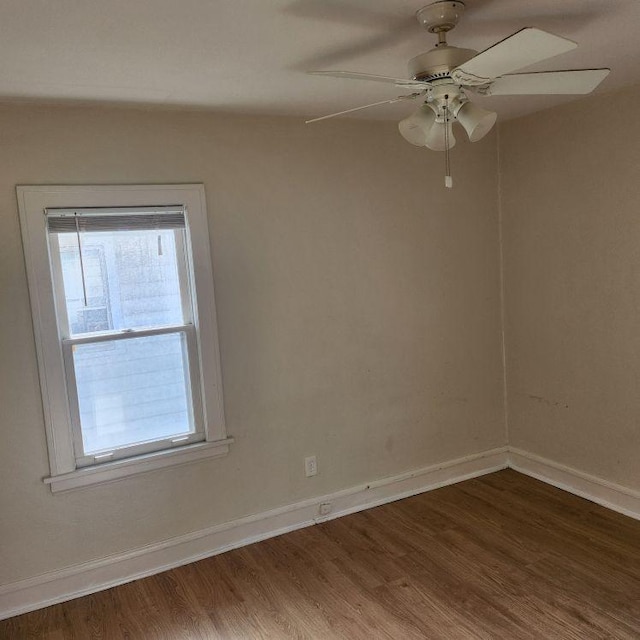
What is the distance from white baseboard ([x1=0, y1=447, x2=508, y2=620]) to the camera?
9.02 feet

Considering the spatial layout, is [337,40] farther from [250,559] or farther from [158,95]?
[250,559]

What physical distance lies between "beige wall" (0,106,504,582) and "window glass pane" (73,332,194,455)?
0.21 meters

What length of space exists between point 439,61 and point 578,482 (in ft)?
9.26

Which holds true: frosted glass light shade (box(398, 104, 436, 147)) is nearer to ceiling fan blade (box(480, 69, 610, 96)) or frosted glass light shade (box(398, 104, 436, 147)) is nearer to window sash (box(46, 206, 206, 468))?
ceiling fan blade (box(480, 69, 610, 96))

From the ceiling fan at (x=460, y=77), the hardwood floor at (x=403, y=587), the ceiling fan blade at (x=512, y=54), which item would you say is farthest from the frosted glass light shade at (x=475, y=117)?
the hardwood floor at (x=403, y=587)

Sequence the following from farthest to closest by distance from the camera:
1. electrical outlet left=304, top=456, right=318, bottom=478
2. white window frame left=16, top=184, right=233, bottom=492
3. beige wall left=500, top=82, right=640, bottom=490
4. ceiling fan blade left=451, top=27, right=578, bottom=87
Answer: electrical outlet left=304, top=456, right=318, bottom=478 < beige wall left=500, top=82, right=640, bottom=490 < white window frame left=16, top=184, right=233, bottom=492 < ceiling fan blade left=451, top=27, right=578, bottom=87

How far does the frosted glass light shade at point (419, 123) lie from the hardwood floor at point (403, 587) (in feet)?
6.53

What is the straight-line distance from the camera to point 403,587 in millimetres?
2742

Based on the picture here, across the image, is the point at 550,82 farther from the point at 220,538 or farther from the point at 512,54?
the point at 220,538

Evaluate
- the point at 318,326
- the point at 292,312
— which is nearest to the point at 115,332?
the point at 292,312

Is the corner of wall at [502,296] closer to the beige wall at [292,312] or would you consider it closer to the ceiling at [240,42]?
the beige wall at [292,312]

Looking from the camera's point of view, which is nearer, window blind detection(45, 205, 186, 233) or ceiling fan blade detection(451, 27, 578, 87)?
ceiling fan blade detection(451, 27, 578, 87)

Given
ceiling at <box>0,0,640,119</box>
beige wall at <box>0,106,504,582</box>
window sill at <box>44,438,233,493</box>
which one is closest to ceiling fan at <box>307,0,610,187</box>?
ceiling at <box>0,0,640,119</box>

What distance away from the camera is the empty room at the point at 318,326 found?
86.7 inches
